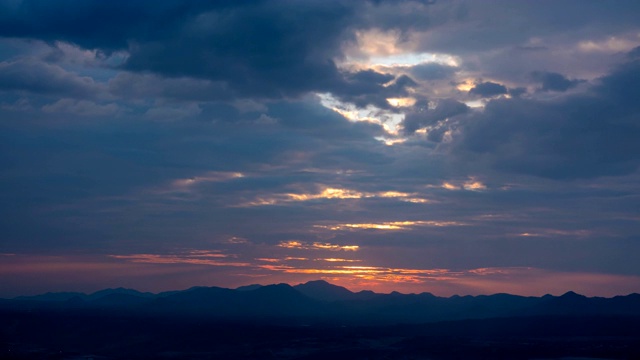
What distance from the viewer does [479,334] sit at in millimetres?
190125

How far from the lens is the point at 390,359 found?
120125 millimetres

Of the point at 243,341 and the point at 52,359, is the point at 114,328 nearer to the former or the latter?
the point at 243,341

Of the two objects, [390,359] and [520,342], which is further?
[520,342]

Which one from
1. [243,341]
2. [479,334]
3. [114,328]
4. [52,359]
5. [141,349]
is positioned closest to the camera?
[52,359]

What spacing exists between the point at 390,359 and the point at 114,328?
274ft

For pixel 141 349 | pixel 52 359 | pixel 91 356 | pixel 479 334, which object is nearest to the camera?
pixel 52 359

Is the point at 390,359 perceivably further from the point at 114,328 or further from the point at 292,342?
the point at 114,328

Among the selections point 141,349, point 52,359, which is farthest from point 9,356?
point 141,349

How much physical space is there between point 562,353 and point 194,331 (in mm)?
92730

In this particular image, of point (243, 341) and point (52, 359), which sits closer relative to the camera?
point (52, 359)

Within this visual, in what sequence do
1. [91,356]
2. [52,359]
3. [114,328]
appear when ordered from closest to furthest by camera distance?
[52,359]
[91,356]
[114,328]

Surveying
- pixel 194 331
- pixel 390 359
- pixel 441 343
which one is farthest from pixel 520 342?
pixel 194 331

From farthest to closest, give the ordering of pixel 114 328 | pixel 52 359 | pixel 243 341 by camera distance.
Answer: pixel 114 328
pixel 243 341
pixel 52 359

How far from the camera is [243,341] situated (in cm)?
15412
